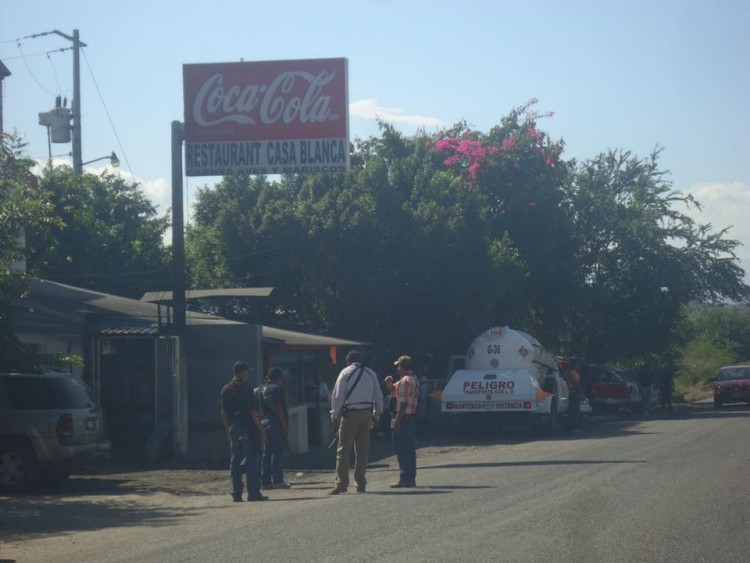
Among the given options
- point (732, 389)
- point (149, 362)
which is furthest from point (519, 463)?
point (732, 389)

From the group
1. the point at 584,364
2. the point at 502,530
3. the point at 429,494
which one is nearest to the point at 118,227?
the point at 584,364

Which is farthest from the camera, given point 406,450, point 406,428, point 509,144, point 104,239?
point 509,144

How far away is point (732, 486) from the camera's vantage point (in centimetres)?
1274

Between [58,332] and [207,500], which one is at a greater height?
[58,332]

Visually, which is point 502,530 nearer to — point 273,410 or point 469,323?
point 273,410

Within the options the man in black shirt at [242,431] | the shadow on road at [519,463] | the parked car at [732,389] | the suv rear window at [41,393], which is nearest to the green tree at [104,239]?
the suv rear window at [41,393]

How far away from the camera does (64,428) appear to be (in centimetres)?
1529

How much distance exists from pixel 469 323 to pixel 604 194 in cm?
1477

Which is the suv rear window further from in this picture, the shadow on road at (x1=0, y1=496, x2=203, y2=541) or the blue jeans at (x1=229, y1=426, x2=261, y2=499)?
the blue jeans at (x1=229, y1=426, x2=261, y2=499)

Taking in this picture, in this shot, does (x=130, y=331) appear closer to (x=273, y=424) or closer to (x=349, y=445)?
(x=273, y=424)

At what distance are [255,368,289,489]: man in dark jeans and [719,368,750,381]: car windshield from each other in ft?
98.0

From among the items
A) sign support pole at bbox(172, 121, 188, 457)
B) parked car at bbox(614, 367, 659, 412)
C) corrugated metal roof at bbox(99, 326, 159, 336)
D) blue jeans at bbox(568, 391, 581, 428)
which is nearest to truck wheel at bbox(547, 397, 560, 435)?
blue jeans at bbox(568, 391, 581, 428)

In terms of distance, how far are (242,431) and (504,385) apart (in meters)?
13.0

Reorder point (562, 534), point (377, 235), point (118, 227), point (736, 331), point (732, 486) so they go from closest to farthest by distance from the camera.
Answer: point (562, 534), point (732, 486), point (377, 235), point (118, 227), point (736, 331)
